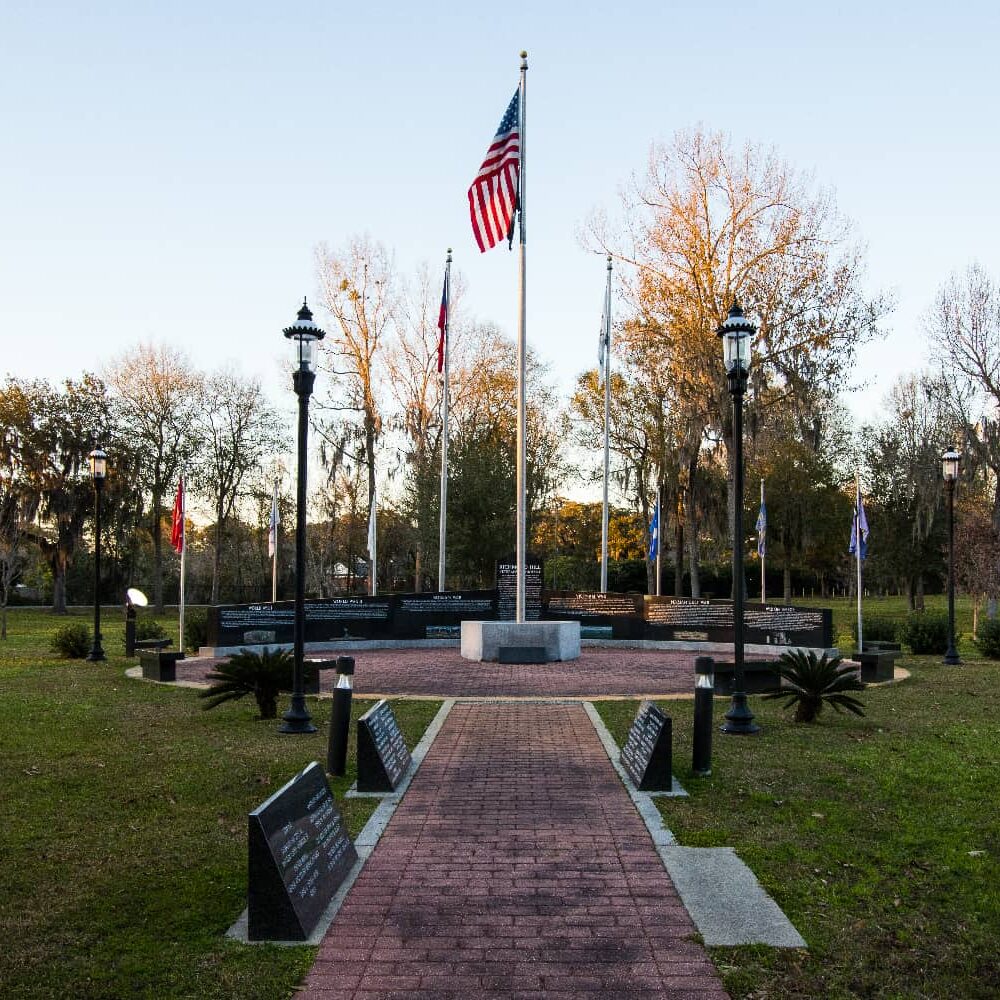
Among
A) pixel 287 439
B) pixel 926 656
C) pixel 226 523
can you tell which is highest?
pixel 287 439

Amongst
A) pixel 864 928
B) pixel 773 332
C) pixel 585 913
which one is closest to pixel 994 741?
pixel 864 928

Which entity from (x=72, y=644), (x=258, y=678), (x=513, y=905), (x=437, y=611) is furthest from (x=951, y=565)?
(x=72, y=644)

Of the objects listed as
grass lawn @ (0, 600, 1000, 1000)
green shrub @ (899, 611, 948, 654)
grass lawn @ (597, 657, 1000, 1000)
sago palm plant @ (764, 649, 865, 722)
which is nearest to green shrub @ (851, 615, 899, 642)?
green shrub @ (899, 611, 948, 654)

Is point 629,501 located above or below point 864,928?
above

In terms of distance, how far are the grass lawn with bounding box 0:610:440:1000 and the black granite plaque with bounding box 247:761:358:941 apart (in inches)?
5.3

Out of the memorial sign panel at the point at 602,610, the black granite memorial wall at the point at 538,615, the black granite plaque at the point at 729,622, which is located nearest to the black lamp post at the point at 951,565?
the black granite plaque at the point at 729,622

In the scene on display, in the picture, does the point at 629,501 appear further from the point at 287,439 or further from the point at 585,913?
the point at 585,913

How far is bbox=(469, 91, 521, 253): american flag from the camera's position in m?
18.2

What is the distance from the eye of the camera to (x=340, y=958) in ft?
15.2

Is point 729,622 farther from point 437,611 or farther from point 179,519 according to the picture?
point 179,519

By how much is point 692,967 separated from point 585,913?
843mm

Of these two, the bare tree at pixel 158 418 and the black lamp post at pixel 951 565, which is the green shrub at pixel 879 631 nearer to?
the black lamp post at pixel 951 565

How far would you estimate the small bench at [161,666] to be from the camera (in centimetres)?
A: 1644

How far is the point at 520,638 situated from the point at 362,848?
14716mm
